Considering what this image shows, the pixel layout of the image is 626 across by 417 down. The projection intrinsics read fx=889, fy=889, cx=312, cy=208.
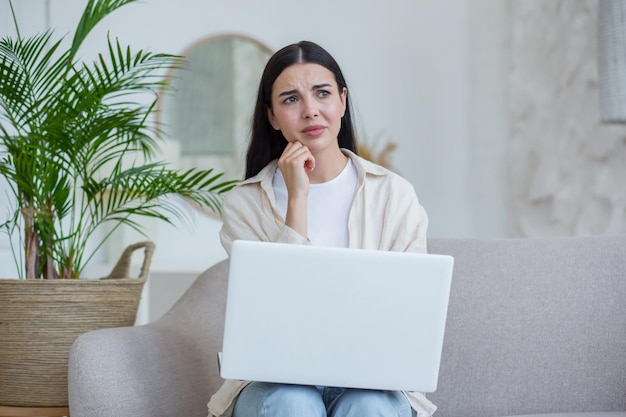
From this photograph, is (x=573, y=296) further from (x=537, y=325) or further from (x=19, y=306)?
(x=19, y=306)

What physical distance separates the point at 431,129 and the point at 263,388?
2729 millimetres

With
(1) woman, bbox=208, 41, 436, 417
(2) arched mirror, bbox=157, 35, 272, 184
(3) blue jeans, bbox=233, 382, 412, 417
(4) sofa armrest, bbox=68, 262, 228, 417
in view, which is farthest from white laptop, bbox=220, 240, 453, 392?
(2) arched mirror, bbox=157, 35, 272, 184

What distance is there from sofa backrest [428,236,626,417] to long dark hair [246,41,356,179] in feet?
1.48

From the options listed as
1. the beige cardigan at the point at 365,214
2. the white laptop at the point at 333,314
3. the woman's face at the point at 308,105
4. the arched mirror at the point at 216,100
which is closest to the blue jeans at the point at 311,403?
the white laptop at the point at 333,314

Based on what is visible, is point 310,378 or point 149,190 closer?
point 310,378

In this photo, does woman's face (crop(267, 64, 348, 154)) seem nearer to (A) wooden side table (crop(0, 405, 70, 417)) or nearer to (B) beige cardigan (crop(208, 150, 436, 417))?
(B) beige cardigan (crop(208, 150, 436, 417))

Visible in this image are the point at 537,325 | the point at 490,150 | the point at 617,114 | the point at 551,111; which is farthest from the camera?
the point at 490,150

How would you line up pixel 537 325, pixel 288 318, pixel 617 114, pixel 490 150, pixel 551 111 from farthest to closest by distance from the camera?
1. pixel 490 150
2. pixel 551 111
3. pixel 617 114
4. pixel 537 325
5. pixel 288 318

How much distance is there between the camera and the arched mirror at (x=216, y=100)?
4.11 m

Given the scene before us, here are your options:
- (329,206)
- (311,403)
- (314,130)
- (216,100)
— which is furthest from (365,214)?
(216,100)

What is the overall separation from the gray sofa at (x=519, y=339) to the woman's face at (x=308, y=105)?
0.53m

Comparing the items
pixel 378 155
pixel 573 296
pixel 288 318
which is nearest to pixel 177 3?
pixel 378 155

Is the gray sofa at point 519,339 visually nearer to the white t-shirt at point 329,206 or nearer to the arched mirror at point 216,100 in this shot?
the white t-shirt at point 329,206

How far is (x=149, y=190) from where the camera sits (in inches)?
95.0
